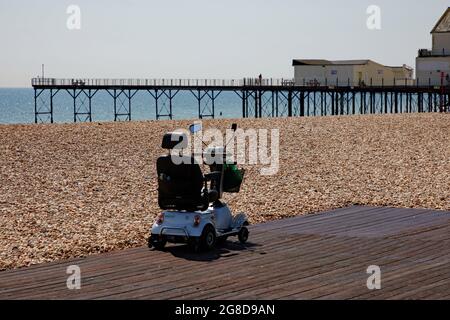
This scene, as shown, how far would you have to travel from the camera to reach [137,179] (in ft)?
53.7

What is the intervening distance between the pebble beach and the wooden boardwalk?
970mm

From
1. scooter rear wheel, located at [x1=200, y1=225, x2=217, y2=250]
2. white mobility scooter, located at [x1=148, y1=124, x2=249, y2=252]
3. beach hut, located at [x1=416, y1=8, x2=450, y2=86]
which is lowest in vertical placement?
scooter rear wheel, located at [x1=200, y1=225, x2=217, y2=250]

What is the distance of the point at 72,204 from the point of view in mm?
13273

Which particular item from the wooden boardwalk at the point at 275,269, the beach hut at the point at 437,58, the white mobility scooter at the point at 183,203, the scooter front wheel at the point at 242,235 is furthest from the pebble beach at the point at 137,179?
the beach hut at the point at 437,58

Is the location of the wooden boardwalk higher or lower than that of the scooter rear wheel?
lower

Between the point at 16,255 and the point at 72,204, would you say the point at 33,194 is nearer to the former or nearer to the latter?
the point at 72,204

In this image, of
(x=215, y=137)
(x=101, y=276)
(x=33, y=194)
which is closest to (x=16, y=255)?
(x=101, y=276)

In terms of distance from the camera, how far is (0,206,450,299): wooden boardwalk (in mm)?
7348

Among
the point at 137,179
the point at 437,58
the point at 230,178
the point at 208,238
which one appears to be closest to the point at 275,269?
the point at 208,238

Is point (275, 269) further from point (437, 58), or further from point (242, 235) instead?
point (437, 58)

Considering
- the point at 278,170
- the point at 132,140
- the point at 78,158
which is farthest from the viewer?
the point at 132,140

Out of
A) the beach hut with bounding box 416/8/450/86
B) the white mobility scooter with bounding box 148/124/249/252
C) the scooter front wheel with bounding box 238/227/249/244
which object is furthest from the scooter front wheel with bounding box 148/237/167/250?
the beach hut with bounding box 416/8/450/86

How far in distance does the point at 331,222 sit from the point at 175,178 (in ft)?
9.39

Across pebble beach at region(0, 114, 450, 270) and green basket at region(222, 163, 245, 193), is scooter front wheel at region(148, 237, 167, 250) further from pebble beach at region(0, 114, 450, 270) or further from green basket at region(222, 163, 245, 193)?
green basket at region(222, 163, 245, 193)
